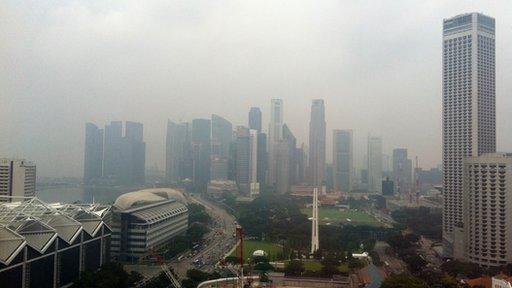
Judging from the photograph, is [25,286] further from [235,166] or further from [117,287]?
[235,166]

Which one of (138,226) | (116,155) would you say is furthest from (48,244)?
(116,155)

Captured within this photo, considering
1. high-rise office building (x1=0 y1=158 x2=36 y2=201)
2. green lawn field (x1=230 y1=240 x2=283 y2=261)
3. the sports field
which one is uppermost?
high-rise office building (x1=0 y1=158 x2=36 y2=201)

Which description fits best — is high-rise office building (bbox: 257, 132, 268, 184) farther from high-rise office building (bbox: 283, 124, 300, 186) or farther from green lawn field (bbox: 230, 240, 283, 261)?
green lawn field (bbox: 230, 240, 283, 261)

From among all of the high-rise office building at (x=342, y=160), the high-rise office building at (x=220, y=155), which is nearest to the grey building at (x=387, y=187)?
the high-rise office building at (x=342, y=160)

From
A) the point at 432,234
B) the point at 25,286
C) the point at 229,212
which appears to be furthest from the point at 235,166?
the point at 25,286

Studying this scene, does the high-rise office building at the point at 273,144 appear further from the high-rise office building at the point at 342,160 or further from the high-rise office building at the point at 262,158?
the high-rise office building at the point at 342,160

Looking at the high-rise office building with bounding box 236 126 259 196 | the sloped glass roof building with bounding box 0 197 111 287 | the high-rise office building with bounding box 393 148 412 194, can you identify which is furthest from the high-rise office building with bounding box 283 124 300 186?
the sloped glass roof building with bounding box 0 197 111 287
